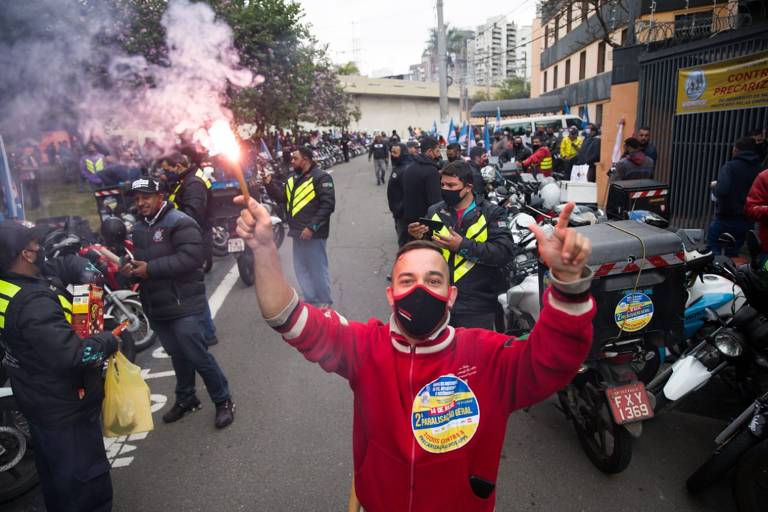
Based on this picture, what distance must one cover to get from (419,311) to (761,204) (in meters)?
4.55

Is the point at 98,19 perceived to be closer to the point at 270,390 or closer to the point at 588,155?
the point at 270,390

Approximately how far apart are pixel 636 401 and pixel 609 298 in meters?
0.65

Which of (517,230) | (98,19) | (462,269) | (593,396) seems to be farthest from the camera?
(98,19)

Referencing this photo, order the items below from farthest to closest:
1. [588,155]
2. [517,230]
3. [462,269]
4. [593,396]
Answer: [588,155] < [517,230] < [462,269] < [593,396]

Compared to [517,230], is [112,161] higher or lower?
higher

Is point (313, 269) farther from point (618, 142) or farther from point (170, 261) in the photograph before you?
point (618, 142)

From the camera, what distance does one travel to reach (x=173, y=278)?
3895 mm

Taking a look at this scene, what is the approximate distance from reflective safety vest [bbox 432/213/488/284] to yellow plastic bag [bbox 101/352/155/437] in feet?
7.24

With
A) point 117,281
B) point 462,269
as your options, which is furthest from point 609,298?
point 117,281

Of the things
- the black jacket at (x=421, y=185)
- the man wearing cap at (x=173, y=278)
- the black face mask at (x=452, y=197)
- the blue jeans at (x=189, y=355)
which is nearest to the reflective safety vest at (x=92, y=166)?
the black jacket at (x=421, y=185)

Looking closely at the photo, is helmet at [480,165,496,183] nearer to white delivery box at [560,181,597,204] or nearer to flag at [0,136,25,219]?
white delivery box at [560,181,597,204]

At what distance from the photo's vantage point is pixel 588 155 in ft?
40.6

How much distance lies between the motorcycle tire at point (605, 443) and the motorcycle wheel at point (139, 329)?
4437mm

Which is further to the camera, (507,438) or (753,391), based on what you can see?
(507,438)
